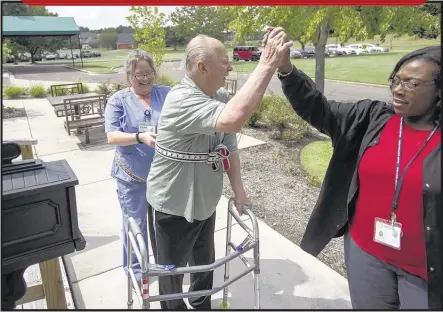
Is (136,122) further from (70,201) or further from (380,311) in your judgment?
(380,311)

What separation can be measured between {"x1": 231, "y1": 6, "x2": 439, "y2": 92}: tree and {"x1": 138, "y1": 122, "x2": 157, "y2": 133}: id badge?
4.51m

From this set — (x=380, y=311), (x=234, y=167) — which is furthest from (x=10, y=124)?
(x=380, y=311)

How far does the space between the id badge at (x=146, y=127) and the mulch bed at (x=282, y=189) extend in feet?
6.29

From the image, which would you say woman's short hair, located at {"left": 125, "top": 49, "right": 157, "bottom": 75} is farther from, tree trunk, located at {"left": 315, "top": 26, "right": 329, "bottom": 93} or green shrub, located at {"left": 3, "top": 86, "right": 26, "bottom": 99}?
green shrub, located at {"left": 3, "top": 86, "right": 26, "bottom": 99}

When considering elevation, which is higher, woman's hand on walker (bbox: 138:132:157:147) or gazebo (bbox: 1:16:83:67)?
gazebo (bbox: 1:16:83:67)

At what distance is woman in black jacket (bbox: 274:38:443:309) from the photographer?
1.52 meters

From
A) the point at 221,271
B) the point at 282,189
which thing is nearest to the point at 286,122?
the point at 282,189

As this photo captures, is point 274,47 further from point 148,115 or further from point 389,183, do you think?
point 148,115

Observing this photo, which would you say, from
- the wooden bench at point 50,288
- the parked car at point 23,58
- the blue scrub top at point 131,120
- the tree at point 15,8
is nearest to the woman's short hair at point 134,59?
the blue scrub top at point 131,120

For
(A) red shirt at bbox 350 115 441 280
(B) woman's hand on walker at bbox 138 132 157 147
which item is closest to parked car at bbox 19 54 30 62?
(B) woman's hand on walker at bbox 138 132 157 147

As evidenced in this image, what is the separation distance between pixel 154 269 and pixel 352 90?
1775cm

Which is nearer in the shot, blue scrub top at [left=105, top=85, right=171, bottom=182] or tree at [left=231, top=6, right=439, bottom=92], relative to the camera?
blue scrub top at [left=105, top=85, right=171, bottom=182]

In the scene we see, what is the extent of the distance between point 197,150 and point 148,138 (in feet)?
1.65

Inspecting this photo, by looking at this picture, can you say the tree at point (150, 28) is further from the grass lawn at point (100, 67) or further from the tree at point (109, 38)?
the tree at point (109, 38)
